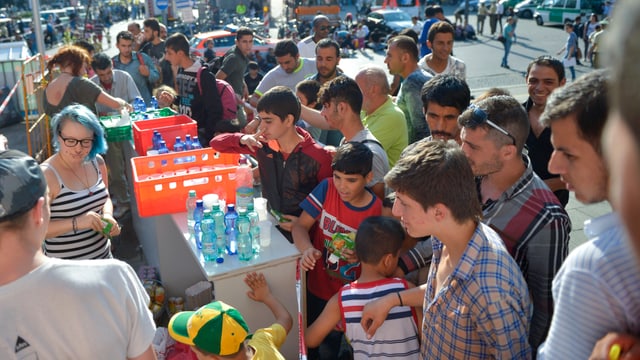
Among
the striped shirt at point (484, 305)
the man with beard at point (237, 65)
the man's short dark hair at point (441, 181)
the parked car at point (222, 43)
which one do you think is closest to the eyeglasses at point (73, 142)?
the man's short dark hair at point (441, 181)

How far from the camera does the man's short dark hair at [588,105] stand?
1.78 meters

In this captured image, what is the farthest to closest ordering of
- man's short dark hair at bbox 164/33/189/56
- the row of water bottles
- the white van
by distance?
the white van → man's short dark hair at bbox 164/33/189/56 → the row of water bottles

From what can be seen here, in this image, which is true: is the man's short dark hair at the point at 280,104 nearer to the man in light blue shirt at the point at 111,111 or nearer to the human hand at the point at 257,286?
the human hand at the point at 257,286

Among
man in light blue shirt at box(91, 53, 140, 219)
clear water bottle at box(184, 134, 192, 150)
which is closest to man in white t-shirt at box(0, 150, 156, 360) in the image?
clear water bottle at box(184, 134, 192, 150)

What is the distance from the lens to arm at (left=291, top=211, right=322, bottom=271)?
11.2ft

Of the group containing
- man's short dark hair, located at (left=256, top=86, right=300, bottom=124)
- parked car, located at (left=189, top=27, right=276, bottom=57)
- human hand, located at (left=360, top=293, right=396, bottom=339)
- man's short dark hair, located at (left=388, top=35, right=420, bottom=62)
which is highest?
man's short dark hair, located at (left=388, top=35, right=420, bottom=62)

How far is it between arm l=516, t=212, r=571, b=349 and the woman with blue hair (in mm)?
2900

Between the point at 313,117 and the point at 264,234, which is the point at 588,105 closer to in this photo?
the point at 264,234

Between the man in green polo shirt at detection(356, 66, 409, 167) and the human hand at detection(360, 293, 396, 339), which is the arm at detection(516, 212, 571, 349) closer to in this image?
the human hand at detection(360, 293, 396, 339)

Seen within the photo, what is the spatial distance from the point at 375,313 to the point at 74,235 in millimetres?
2447

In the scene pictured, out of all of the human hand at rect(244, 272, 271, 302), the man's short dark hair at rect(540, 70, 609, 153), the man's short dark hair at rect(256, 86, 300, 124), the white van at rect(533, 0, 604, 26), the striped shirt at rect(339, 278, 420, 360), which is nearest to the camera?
the man's short dark hair at rect(540, 70, 609, 153)

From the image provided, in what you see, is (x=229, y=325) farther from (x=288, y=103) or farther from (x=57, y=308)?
(x=288, y=103)

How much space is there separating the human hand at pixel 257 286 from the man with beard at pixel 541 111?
2.18m

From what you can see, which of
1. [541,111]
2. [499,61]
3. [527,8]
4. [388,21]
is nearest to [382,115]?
[541,111]
